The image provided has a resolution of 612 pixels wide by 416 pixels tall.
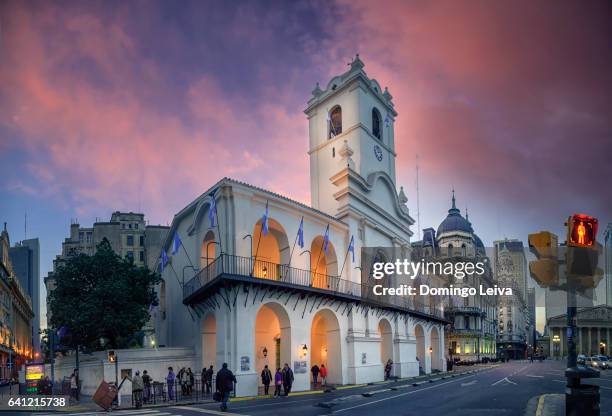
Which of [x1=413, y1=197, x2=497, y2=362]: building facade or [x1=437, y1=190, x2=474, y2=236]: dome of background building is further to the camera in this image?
[x1=437, y1=190, x2=474, y2=236]: dome of background building

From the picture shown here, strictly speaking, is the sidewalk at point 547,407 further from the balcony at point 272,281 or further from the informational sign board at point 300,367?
the balcony at point 272,281

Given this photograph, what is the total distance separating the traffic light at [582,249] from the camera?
8.37m

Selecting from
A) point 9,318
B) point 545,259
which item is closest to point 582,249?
point 545,259

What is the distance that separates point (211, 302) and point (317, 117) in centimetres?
2405

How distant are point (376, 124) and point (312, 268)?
55.8ft

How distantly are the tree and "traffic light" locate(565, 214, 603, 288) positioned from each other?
30.9m

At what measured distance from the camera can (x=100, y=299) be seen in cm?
3453

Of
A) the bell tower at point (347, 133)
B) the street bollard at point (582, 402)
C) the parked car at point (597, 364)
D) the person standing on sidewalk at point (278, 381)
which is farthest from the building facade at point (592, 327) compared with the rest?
the street bollard at point (582, 402)

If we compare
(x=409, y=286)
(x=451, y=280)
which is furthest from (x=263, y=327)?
(x=451, y=280)

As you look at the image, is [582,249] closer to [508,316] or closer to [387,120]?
[387,120]

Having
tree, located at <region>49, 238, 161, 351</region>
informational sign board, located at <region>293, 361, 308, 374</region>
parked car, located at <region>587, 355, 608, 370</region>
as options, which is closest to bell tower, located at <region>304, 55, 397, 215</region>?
informational sign board, located at <region>293, 361, 308, 374</region>

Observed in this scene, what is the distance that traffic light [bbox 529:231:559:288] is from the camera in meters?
8.31

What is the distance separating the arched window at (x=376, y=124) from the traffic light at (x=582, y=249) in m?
41.1

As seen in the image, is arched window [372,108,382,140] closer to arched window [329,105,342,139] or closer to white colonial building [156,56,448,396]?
white colonial building [156,56,448,396]
